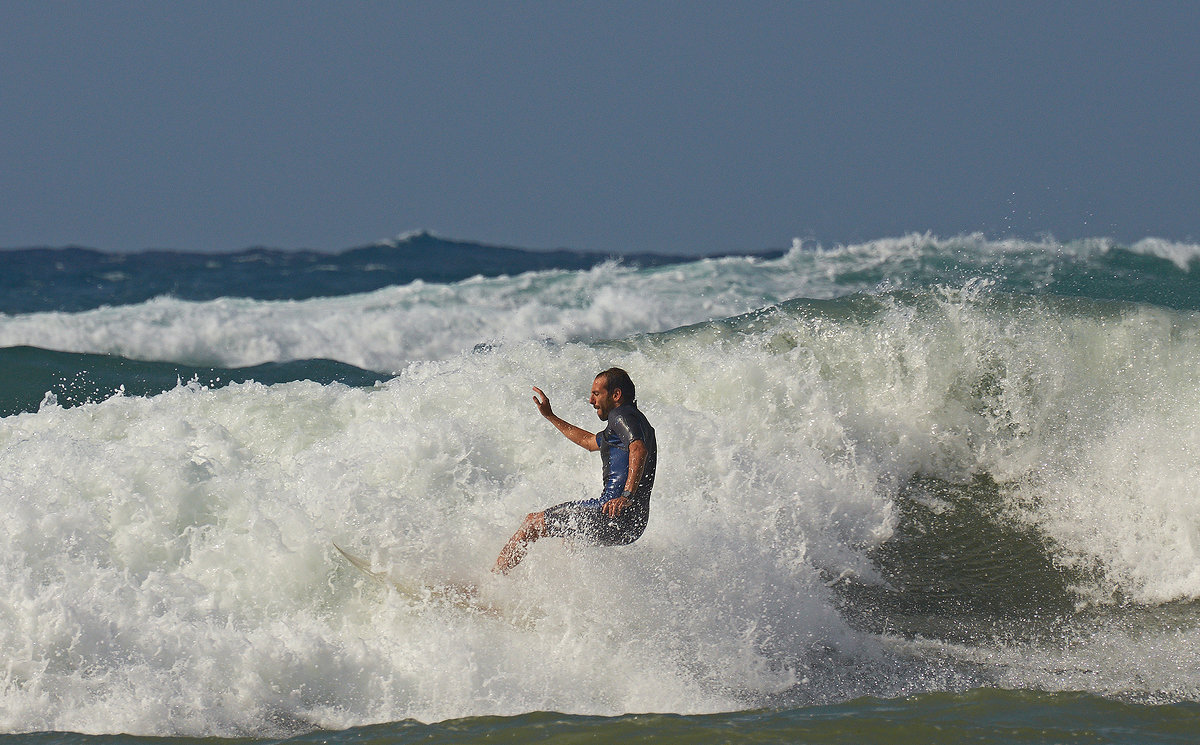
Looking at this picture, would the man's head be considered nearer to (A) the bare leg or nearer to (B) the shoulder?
(B) the shoulder

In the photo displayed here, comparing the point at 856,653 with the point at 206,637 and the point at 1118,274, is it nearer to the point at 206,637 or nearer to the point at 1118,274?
the point at 206,637

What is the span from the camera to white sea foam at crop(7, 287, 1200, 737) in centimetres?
596

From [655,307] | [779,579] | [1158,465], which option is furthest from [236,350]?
[1158,465]

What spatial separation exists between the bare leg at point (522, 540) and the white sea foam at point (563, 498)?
8cm

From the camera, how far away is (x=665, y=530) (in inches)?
289

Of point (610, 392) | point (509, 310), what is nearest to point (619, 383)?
point (610, 392)

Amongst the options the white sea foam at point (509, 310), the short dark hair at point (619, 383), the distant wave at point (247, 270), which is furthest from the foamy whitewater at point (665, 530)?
the distant wave at point (247, 270)

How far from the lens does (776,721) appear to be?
5375 millimetres

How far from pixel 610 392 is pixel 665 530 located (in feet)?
4.72

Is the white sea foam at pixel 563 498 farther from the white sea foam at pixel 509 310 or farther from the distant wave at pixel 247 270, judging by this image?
the distant wave at pixel 247 270

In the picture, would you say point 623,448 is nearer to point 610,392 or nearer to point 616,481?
point 616,481

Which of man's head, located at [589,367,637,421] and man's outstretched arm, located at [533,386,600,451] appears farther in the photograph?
man's outstretched arm, located at [533,386,600,451]

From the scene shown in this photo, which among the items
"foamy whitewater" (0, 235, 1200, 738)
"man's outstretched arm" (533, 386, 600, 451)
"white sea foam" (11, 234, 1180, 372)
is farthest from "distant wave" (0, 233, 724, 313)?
"man's outstretched arm" (533, 386, 600, 451)

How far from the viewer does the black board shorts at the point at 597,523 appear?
6.22 meters
